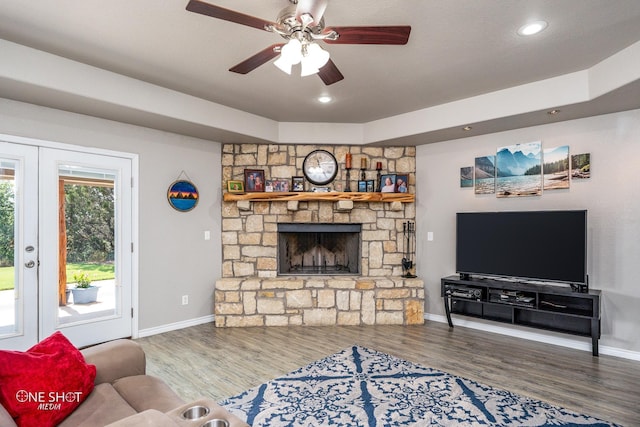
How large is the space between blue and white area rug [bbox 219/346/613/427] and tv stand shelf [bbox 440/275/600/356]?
4.03 feet

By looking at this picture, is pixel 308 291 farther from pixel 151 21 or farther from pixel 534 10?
pixel 534 10

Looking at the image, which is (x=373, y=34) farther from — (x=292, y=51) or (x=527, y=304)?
(x=527, y=304)

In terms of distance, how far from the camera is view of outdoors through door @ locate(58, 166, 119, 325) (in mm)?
3473

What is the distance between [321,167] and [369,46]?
89.9 inches

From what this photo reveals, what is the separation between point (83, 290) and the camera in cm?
361

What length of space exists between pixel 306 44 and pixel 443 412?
253cm

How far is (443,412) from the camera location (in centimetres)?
240

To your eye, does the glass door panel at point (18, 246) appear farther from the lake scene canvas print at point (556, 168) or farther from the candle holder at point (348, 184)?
the lake scene canvas print at point (556, 168)

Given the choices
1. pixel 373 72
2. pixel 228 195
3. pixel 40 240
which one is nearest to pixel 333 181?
pixel 228 195

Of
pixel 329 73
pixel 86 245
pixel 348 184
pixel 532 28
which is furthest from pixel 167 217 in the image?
pixel 532 28

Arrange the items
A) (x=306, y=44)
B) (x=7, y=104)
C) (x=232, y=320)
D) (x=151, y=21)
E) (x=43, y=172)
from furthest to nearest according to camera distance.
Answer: (x=232, y=320), (x=43, y=172), (x=7, y=104), (x=151, y=21), (x=306, y=44)

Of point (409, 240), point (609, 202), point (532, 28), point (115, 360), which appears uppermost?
point (532, 28)

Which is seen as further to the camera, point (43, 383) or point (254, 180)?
point (254, 180)

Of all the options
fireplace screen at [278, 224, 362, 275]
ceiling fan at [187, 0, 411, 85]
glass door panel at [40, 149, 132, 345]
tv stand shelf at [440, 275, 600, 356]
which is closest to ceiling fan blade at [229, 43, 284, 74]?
ceiling fan at [187, 0, 411, 85]
